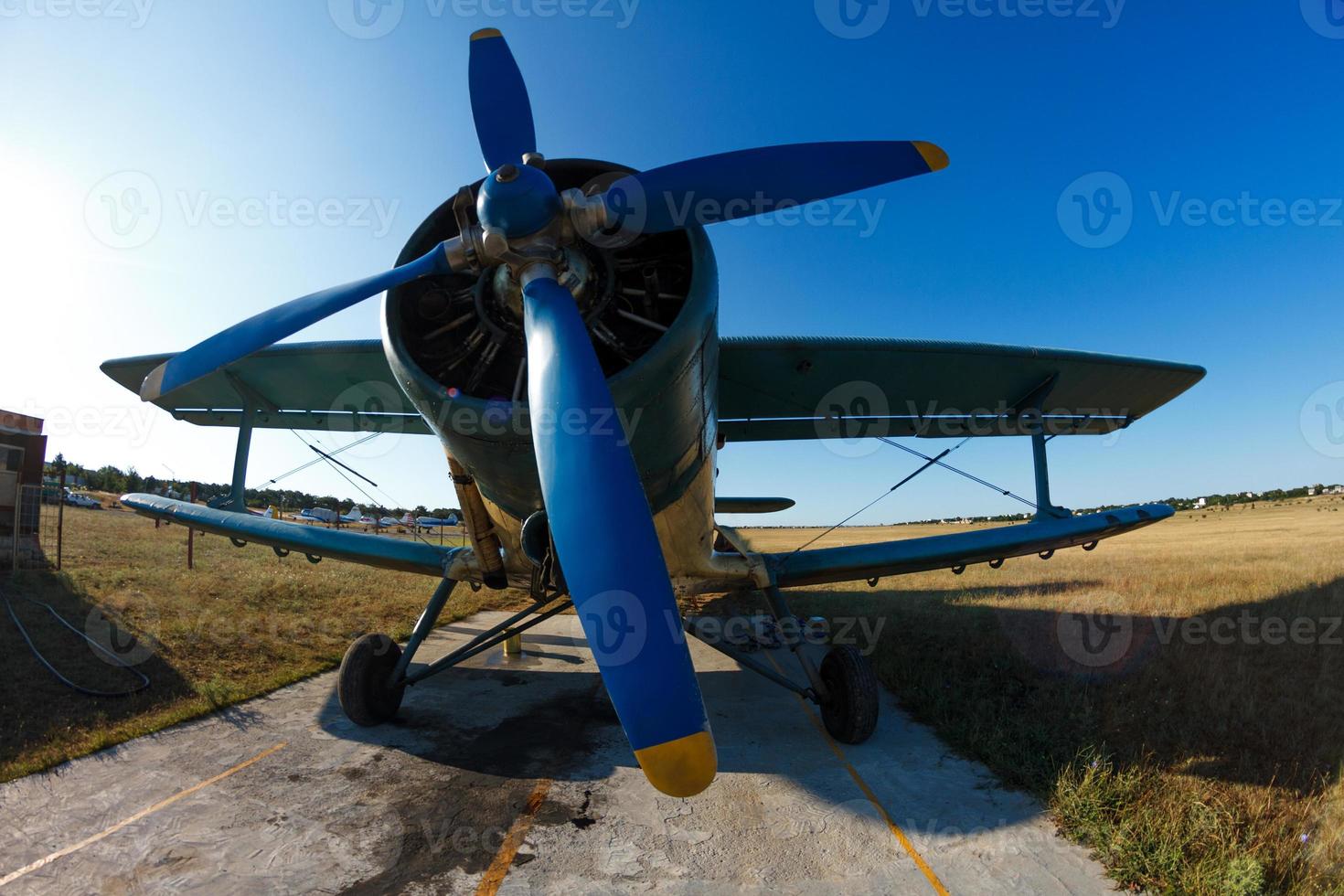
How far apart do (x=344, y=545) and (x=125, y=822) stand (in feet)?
9.32

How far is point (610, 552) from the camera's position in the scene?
2369mm

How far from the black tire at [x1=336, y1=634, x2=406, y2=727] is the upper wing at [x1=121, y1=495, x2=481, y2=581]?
78cm

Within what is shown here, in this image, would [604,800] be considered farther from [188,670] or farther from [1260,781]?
[188,670]

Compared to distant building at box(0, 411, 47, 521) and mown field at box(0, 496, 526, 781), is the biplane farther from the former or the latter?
distant building at box(0, 411, 47, 521)

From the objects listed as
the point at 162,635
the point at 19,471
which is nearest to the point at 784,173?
the point at 162,635

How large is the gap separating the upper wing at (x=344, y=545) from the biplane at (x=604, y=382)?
0.03m

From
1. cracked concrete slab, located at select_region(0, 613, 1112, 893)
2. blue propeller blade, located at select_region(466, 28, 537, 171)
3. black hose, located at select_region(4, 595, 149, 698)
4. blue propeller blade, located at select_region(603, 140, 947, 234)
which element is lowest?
cracked concrete slab, located at select_region(0, 613, 1112, 893)

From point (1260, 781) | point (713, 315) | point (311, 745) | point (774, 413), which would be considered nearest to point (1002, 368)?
point (774, 413)

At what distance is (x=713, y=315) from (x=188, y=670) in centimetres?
713

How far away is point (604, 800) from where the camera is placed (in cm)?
408

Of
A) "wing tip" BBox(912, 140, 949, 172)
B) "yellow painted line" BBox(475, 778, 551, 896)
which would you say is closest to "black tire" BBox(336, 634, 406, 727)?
"yellow painted line" BBox(475, 778, 551, 896)

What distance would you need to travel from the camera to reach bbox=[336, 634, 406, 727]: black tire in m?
5.38

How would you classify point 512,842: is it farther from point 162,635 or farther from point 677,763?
point 162,635

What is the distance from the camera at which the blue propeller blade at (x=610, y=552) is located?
2.03 metres
